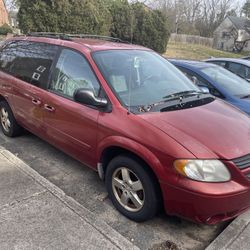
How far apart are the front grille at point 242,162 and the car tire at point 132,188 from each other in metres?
0.75

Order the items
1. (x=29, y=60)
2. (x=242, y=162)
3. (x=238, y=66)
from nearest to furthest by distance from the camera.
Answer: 1. (x=242, y=162)
2. (x=29, y=60)
3. (x=238, y=66)

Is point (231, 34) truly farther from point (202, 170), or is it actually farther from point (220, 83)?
point (202, 170)

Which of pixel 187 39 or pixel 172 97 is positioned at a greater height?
pixel 172 97

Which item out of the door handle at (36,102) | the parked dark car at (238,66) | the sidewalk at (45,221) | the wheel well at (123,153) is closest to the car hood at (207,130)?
the wheel well at (123,153)

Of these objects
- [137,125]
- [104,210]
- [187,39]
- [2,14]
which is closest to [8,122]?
[104,210]

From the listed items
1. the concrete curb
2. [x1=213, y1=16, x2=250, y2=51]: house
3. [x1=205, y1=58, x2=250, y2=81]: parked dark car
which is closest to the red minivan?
the concrete curb

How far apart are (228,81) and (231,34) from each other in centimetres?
5913

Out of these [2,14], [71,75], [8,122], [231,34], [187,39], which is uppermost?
[71,75]

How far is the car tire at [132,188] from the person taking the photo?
10.6 feet

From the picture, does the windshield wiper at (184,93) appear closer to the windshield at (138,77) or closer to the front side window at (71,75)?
the windshield at (138,77)

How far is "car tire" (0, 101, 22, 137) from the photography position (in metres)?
5.44

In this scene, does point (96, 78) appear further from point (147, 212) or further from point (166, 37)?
point (166, 37)

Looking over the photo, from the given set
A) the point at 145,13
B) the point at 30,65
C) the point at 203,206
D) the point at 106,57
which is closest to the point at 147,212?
the point at 203,206

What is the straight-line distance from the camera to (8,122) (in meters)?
5.55
